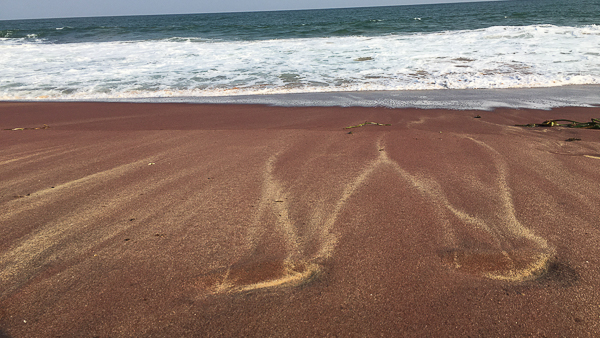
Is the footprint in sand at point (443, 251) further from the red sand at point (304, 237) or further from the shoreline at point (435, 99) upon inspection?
the shoreline at point (435, 99)

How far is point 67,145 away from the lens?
3.48 m

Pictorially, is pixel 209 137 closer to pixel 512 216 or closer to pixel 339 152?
pixel 339 152

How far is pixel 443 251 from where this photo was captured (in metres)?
1.71

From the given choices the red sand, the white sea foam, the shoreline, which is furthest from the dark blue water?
the red sand

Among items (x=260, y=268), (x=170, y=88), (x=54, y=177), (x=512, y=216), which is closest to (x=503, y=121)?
(x=512, y=216)

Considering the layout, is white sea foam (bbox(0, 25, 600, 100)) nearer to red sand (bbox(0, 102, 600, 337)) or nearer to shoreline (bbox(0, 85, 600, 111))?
shoreline (bbox(0, 85, 600, 111))

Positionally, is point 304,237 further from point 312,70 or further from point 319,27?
point 319,27

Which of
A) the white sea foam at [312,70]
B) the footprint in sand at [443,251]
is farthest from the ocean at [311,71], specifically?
the footprint in sand at [443,251]

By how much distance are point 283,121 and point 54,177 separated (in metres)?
2.53

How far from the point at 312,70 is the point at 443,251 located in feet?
24.6

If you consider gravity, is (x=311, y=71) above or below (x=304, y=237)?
above

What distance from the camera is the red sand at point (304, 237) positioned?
1.35 m

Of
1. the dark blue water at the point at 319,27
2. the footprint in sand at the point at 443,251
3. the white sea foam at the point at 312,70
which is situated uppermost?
the dark blue water at the point at 319,27

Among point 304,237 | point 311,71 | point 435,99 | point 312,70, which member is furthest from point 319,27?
point 304,237
